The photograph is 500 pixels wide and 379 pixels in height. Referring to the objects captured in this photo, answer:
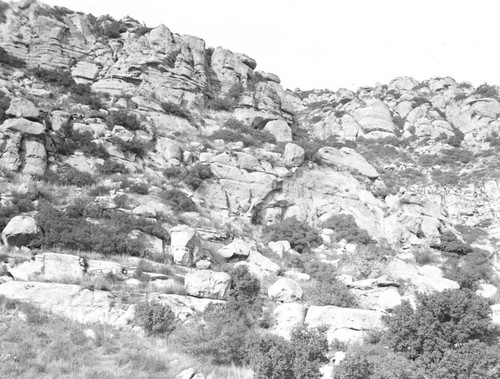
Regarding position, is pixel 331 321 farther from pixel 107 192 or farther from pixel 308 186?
pixel 308 186

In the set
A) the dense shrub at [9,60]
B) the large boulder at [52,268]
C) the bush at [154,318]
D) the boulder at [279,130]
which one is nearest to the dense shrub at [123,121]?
the dense shrub at [9,60]

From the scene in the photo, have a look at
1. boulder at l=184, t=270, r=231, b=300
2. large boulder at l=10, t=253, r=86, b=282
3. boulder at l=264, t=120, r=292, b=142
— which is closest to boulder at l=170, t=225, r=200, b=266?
boulder at l=184, t=270, r=231, b=300

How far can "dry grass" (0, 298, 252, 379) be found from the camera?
8.16 m

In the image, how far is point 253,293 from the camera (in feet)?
44.4

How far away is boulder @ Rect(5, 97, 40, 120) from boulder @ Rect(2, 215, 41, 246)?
8.82 metres

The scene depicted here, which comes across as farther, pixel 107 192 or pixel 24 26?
pixel 24 26

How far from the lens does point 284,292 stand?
1366 centimetres

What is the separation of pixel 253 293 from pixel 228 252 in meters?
4.76

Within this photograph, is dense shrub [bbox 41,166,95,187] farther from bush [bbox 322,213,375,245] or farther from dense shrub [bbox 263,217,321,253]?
bush [bbox 322,213,375,245]

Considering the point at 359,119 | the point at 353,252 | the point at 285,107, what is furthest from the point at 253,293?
the point at 359,119

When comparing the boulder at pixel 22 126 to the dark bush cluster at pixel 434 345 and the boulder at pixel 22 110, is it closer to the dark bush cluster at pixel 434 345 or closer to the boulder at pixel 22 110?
the boulder at pixel 22 110

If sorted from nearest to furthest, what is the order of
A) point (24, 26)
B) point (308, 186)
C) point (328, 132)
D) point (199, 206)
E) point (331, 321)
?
point (331, 321)
point (199, 206)
point (308, 186)
point (24, 26)
point (328, 132)

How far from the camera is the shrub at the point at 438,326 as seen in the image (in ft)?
31.0

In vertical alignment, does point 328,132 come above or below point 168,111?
above
